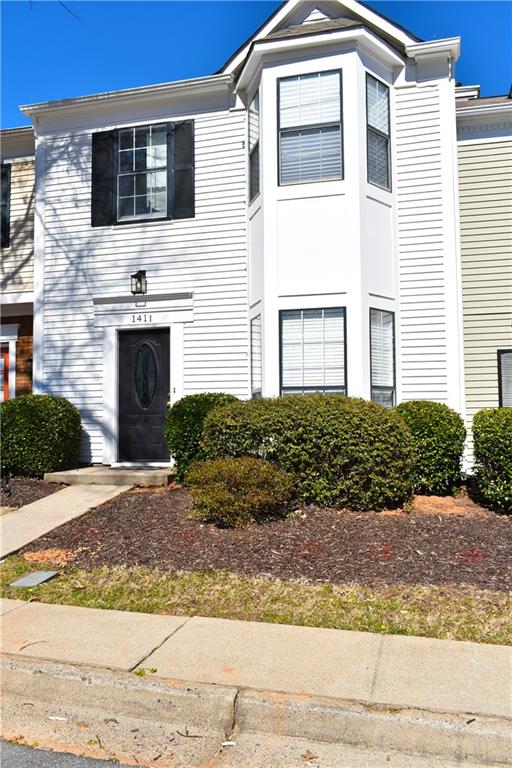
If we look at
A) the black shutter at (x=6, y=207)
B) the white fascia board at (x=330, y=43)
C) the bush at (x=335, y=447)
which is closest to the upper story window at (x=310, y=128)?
the white fascia board at (x=330, y=43)

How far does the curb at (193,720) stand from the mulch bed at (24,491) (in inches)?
195

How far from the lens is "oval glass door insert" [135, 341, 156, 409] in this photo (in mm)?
10773

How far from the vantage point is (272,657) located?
3900 mm

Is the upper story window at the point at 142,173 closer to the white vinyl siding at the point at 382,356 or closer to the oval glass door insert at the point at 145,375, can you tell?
the oval glass door insert at the point at 145,375

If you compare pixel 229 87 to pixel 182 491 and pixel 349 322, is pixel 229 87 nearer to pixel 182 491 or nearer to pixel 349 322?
pixel 349 322

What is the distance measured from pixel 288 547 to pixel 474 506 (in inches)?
115

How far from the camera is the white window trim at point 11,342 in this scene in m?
12.2

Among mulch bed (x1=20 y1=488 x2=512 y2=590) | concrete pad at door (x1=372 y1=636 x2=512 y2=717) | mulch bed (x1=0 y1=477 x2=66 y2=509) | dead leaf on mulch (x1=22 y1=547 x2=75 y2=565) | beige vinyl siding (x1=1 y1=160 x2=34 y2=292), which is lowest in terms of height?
concrete pad at door (x1=372 y1=636 x2=512 y2=717)

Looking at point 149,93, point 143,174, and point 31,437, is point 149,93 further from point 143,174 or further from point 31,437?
point 31,437

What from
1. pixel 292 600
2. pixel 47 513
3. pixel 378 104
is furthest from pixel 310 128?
pixel 292 600

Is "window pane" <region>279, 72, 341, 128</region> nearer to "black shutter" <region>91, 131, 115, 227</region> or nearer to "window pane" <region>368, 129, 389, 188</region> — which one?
"window pane" <region>368, 129, 389, 188</region>

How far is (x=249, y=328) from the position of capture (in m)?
10.3

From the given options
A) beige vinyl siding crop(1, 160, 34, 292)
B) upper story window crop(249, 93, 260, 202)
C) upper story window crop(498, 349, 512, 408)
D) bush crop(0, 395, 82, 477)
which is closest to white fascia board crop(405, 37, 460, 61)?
upper story window crop(249, 93, 260, 202)

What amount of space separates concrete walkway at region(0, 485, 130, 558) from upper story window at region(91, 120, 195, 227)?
489cm
